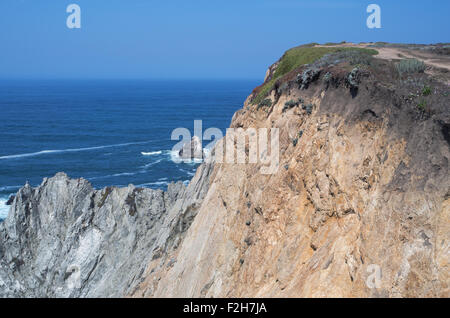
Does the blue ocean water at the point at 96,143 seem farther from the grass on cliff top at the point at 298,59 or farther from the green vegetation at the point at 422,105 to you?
the green vegetation at the point at 422,105

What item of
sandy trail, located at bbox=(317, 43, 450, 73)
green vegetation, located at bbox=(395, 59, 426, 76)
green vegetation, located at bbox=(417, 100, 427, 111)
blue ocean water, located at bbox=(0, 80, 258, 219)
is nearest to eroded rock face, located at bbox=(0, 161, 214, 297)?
blue ocean water, located at bbox=(0, 80, 258, 219)

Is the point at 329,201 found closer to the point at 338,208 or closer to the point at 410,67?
the point at 338,208

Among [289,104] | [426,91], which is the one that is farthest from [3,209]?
[426,91]

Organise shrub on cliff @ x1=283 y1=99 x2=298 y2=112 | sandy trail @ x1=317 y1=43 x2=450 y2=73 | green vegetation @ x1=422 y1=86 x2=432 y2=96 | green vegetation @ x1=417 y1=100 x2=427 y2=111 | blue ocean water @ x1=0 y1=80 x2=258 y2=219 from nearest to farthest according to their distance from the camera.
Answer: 1. green vegetation @ x1=417 y1=100 x2=427 y2=111
2. green vegetation @ x1=422 y1=86 x2=432 y2=96
3. shrub on cliff @ x1=283 y1=99 x2=298 y2=112
4. sandy trail @ x1=317 y1=43 x2=450 y2=73
5. blue ocean water @ x1=0 y1=80 x2=258 y2=219

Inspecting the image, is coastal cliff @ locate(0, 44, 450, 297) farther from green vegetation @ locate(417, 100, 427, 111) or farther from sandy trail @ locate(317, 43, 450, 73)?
sandy trail @ locate(317, 43, 450, 73)

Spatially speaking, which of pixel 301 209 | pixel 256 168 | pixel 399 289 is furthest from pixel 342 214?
pixel 256 168

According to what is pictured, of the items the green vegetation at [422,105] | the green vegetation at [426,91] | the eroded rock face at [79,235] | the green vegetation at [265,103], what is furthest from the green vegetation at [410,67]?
the eroded rock face at [79,235]

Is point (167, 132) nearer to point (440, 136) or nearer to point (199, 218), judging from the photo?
point (199, 218)
